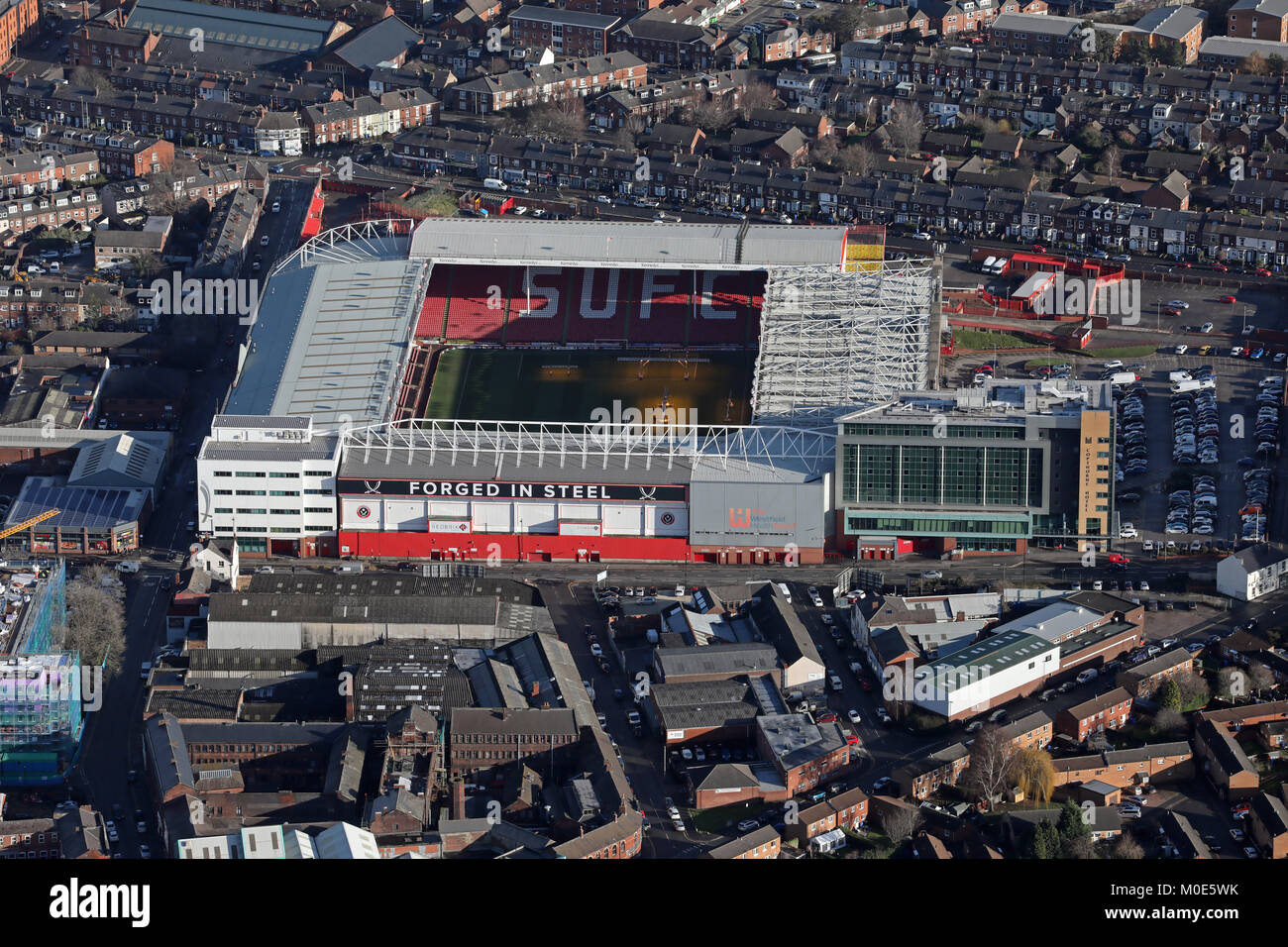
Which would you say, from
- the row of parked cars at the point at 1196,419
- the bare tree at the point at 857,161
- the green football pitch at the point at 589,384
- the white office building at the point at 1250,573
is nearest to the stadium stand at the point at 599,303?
the green football pitch at the point at 589,384

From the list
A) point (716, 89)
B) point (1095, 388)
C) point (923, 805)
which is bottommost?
point (923, 805)

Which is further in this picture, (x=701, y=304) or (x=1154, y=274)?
(x=1154, y=274)

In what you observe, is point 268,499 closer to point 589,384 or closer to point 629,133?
point 589,384

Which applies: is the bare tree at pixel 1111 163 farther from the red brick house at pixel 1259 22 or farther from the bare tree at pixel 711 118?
the bare tree at pixel 711 118

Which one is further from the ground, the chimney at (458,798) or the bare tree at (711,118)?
the bare tree at (711,118)

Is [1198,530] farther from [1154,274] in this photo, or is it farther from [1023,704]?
[1154,274]

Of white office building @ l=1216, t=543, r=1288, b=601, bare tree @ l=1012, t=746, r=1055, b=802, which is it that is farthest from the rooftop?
bare tree @ l=1012, t=746, r=1055, b=802
